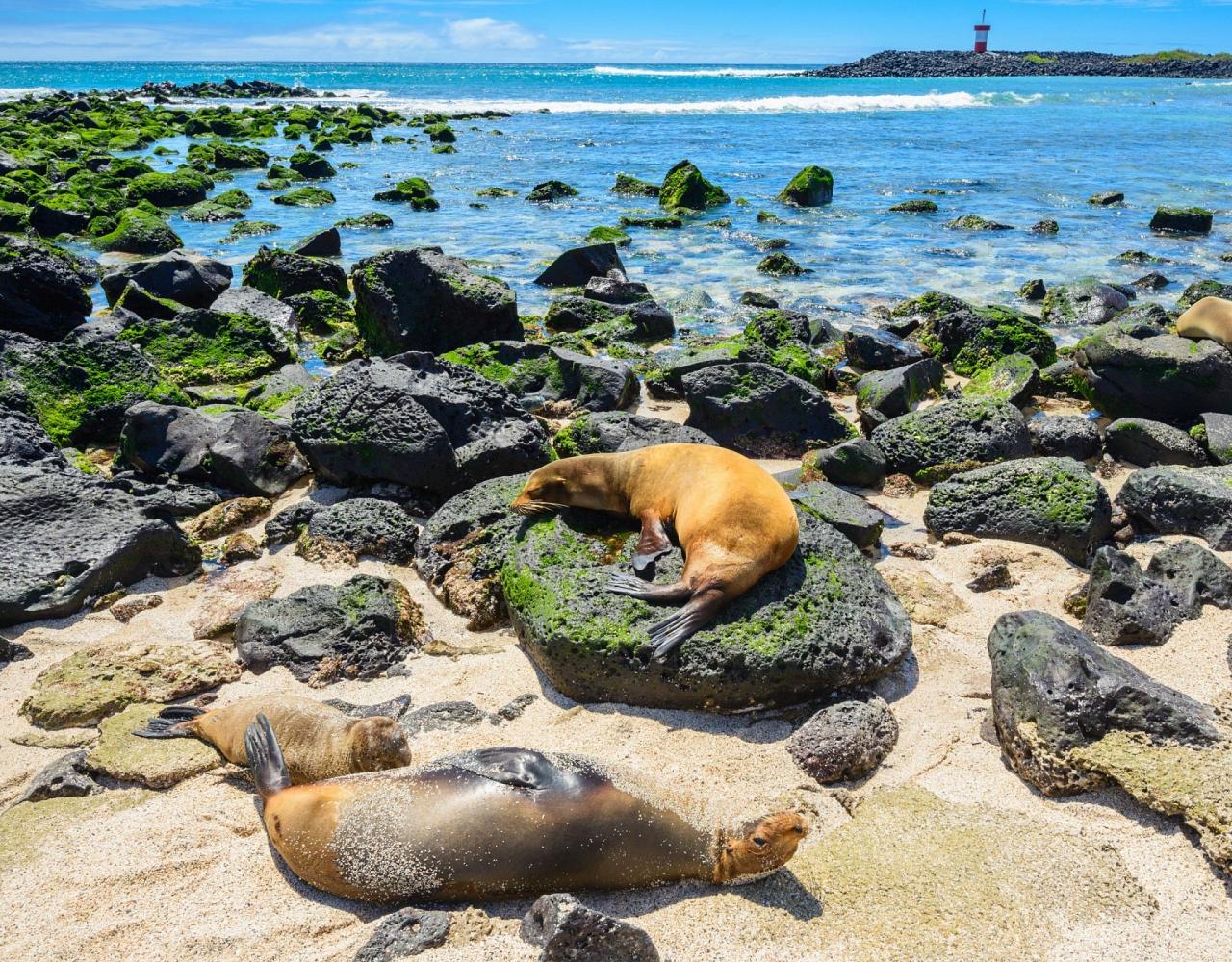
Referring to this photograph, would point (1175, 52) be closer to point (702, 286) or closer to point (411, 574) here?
point (702, 286)

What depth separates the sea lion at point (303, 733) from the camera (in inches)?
150

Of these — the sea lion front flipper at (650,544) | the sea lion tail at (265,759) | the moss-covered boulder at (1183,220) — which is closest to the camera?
the sea lion tail at (265,759)

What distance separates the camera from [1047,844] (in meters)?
3.54

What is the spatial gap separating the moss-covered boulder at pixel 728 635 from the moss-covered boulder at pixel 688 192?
18.6 metres

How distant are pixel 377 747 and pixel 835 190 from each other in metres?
24.7

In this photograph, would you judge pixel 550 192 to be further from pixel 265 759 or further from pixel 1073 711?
pixel 1073 711

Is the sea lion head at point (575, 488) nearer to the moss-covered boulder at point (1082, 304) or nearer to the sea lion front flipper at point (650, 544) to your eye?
the sea lion front flipper at point (650, 544)

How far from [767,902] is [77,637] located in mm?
4141

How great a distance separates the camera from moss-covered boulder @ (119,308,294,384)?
1007 centimetres

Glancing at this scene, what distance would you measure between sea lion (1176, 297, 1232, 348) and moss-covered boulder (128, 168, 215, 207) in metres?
22.0

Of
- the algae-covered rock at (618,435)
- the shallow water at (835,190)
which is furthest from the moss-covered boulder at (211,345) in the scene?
the algae-covered rock at (618,435)

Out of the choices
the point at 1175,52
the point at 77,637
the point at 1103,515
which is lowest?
the point at 77,637

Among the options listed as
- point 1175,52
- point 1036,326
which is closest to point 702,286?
point 1036,326

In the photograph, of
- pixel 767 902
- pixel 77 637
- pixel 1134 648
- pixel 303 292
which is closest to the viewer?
pixel 767 902
